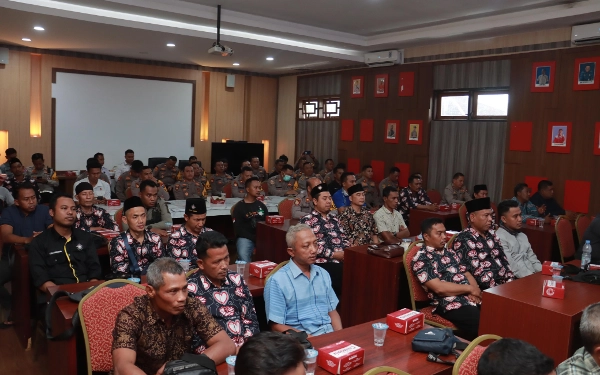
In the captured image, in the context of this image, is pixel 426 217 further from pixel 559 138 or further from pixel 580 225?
pixel 559 138

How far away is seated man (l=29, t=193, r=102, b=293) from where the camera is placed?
357cm

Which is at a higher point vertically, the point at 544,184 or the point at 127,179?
the point at 544,184

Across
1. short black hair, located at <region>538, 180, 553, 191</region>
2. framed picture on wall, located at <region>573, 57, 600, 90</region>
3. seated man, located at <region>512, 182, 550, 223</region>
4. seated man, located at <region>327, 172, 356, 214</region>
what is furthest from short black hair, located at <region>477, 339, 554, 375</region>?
framed picture on wall, located at <region>573, 57, 600, 90</region>

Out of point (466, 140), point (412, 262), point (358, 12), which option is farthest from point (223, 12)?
point (412, 262)

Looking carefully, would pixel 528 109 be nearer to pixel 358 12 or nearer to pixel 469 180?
pixel 469 180

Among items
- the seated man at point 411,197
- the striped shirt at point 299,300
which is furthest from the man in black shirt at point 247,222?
the seated man at point 411,197

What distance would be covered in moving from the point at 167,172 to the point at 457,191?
527 centimetres

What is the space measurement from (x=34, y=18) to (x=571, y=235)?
731cm

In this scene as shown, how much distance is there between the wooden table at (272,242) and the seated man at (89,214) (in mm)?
1509

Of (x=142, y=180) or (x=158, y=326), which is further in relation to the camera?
(x=142, y=180)

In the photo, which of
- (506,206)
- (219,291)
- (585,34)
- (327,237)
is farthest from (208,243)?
(585,34)

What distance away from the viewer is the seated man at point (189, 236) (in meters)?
4.04

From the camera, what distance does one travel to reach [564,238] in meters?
5.56

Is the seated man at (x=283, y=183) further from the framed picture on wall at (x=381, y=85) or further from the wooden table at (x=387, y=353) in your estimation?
the wooden table at (x=387, y=353)
